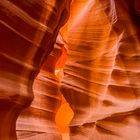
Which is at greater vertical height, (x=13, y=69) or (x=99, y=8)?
(x=99, y=8)

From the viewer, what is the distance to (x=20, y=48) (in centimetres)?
79

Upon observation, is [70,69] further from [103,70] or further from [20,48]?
[20,48]

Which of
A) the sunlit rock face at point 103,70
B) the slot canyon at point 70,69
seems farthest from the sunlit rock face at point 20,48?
the sunlit rock face at point 103,70

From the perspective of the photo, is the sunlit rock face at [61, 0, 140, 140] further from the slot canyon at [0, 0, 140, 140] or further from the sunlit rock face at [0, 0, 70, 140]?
the sunlit rock face at [0, 0, 70, 140]

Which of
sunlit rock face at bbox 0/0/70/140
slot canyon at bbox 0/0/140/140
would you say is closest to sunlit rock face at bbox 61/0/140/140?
slot canyon at bbox 0/0/140/140

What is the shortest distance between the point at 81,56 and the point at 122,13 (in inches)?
8.0

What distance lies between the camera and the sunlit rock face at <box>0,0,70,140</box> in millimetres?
757

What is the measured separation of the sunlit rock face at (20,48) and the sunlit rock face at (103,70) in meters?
0.14

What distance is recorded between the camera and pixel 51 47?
895 mm

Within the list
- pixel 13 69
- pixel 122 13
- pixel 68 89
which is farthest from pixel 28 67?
pixel 122 13

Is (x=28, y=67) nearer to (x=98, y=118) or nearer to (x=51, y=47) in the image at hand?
(x=51, y=47)

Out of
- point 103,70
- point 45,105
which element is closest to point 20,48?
point 45,105

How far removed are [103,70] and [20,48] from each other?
31 centimetres

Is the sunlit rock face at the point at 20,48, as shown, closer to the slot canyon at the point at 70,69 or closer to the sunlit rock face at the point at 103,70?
the slot canyon at the point at 70,69
